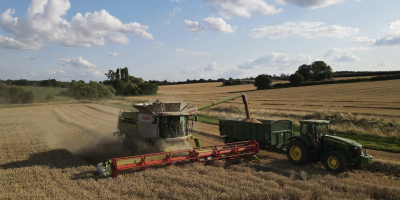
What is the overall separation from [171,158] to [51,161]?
514 cm

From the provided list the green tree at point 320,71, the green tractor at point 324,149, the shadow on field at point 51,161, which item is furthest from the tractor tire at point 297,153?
the green tree at point 320,71

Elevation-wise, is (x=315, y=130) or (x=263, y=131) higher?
(x=315, y=130)

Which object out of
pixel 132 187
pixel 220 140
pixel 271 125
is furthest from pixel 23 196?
pixel 220 140

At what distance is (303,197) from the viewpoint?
7020 millimetres

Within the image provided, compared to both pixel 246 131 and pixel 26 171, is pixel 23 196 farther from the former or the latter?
pixel 246 131

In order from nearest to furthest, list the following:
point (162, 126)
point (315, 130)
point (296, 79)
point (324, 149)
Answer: point (315, 130) → point (324, 149) → point (162, 126) → point (296, 79)

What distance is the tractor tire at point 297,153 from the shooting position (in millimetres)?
10656

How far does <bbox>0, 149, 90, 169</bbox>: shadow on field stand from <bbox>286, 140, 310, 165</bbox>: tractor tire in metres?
8.05

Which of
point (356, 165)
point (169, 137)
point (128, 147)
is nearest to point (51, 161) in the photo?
point (128, 147)

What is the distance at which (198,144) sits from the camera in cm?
1287

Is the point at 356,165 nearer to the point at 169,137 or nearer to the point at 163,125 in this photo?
the point at 169,137

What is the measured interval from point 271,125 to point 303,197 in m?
→ 5.86

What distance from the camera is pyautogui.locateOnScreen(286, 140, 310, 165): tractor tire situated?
10656 mm

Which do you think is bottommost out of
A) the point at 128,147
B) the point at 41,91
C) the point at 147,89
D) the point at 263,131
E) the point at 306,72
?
the point at 128,147
